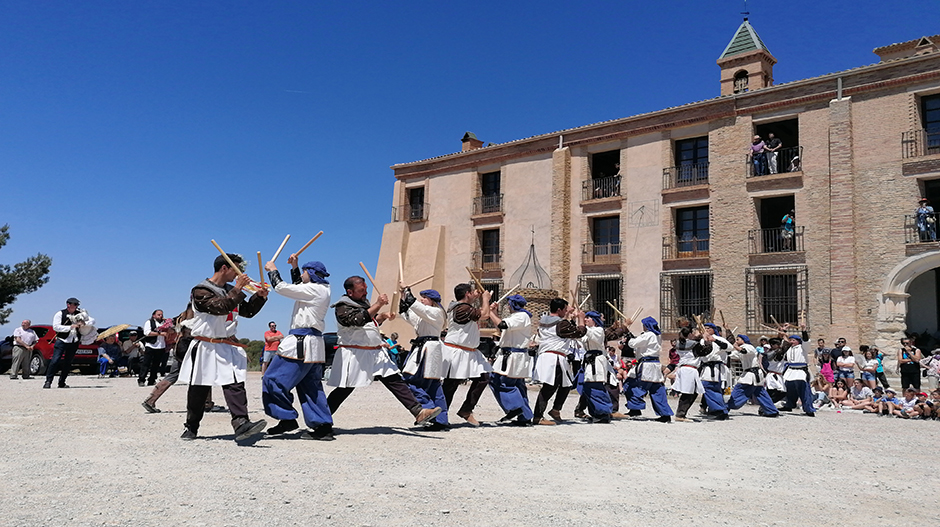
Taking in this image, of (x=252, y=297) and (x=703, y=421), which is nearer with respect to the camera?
(x=252, y=297)

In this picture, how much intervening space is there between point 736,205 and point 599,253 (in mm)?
5738

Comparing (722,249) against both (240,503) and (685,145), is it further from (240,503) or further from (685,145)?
(240,503)

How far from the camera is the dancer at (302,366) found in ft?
24.2

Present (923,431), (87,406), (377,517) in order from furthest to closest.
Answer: (923,431), (87,406), (377,517)

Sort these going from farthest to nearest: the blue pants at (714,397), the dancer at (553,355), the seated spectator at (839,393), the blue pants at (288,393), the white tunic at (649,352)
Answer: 1. the seated spectator at (839,393)
2. the blue pants at (714,397)
3. the white tunic at (649,352)
4. the dancer at (553,355)
5. the blue pants at (288,393)

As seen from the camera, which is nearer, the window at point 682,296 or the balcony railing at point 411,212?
the window at point 682,296

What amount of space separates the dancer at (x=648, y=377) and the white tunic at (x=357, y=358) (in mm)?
5001

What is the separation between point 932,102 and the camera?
20.9m

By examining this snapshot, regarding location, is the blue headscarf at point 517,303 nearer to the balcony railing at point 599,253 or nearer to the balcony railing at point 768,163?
the balcony railing at point 768,163

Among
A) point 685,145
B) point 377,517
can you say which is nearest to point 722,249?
point 685,145

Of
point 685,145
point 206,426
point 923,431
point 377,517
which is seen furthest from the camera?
point 685,145

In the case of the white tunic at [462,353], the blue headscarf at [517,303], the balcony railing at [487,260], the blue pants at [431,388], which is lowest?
the blue pants at [431,388]

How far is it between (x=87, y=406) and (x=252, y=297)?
4.66 meters

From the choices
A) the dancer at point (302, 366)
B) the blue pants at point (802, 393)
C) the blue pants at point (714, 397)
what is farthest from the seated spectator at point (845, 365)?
the dancer at point (302, 366)
